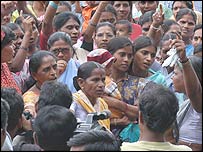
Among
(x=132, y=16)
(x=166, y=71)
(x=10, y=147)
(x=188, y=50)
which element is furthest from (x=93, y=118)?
(x=132, y=16)

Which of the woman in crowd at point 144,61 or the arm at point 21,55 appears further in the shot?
the woman in crowd at point 144,61

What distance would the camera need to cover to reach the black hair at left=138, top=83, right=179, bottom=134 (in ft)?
10.7

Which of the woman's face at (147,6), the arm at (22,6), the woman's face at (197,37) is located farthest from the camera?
the woman's face at (147,6)

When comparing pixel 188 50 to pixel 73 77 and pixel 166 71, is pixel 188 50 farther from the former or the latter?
pixel 73 77

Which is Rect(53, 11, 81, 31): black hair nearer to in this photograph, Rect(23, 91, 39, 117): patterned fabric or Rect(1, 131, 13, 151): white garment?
Rect(23, 91, 39, 117): patterned fabric

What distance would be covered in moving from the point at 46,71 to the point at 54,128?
1.61 m

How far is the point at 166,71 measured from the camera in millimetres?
5645

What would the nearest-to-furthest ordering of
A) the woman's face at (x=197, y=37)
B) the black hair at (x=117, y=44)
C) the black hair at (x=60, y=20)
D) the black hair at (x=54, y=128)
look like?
1. the black hair at (x=54, y=128)
2. the black hair at (x=117, y=44)
3. the black hair at (x=60, y=20)
4. the woman's face at (x=197, y=37)

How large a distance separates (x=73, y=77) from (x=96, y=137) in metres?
2.01

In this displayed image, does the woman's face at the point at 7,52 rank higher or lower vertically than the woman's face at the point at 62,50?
higher

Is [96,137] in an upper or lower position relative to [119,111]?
upper

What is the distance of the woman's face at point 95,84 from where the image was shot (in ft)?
15.0

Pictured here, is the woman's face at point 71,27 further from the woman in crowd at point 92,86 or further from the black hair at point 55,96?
the black hair at point 55,96

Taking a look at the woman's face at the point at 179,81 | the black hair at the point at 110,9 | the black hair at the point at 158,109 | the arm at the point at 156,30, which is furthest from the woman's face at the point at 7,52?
the black hair at the point at 110,9
